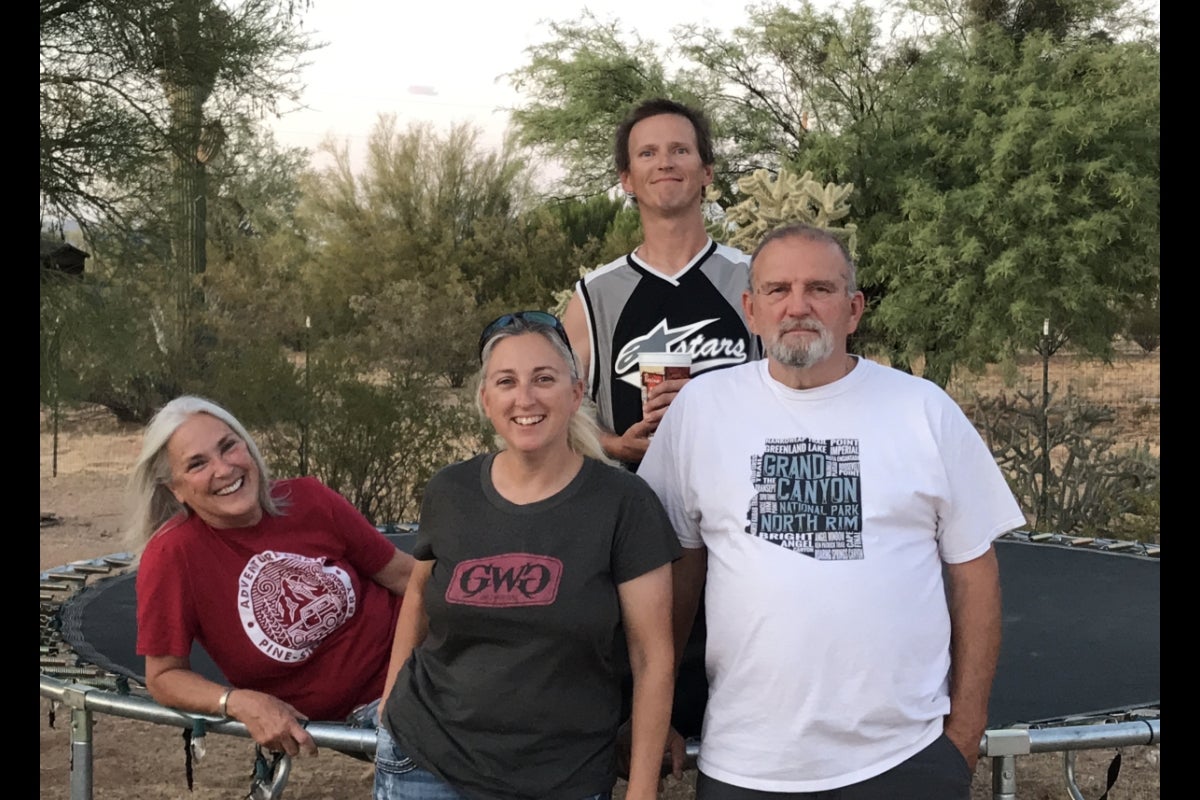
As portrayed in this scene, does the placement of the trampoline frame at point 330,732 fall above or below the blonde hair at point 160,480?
below

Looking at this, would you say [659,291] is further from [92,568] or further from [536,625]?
[92,568]

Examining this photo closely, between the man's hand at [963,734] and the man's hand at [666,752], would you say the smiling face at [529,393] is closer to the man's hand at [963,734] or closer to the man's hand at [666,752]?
the man's hand at [666,752]

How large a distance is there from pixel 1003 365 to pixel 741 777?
1321 centimetres

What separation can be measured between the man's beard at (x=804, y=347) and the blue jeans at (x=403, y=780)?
70cm

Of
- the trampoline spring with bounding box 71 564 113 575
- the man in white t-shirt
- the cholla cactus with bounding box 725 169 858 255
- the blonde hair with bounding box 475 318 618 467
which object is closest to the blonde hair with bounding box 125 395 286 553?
the blonde hair with bounding box 475 318 618 467

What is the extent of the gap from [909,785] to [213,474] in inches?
52.2

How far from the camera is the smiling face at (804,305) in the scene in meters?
1.70

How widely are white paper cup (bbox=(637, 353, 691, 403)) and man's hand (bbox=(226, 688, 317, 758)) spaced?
2.89 feet

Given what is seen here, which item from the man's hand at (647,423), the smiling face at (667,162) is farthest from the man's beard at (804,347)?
the smiling face at (667,162)

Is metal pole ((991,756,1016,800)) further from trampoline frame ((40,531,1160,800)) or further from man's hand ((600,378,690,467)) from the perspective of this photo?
man's hand ((600,378,690,467))

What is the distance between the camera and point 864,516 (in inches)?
64.9

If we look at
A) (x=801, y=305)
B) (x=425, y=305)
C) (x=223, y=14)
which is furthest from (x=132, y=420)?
(x=801, y=305)

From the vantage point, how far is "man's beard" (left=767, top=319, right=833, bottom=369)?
1.68 metres

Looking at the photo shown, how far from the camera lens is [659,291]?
7.27 ft
